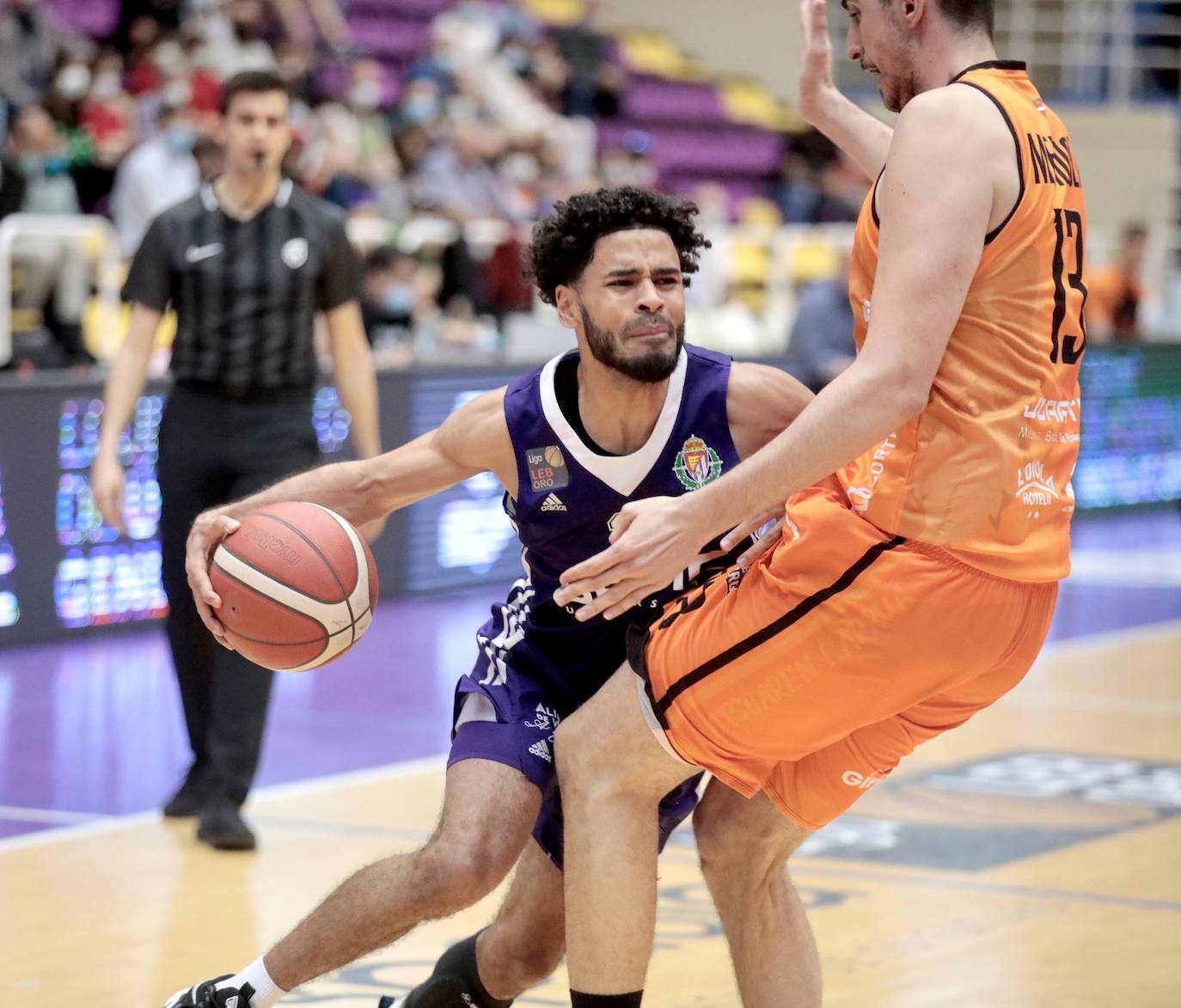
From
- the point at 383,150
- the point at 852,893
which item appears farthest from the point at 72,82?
the point at 852,893

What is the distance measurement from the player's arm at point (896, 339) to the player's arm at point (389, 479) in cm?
→ 78

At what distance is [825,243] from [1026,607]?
12823 millimetres

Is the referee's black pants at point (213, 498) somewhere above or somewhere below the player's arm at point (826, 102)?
below

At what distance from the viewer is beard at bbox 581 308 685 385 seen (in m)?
3.70

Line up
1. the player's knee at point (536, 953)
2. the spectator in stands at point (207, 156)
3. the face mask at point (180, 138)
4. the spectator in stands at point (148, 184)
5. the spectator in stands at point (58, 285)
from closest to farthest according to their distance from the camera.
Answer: the player's knee at point (536, 953)
the spectator in stands at point (207, 156)
the spectator in stands at point (58, 285)
the spectator in stands at point (148, 184)
the face mask at point (180, 138)

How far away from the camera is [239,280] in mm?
6078

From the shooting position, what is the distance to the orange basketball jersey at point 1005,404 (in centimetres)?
315

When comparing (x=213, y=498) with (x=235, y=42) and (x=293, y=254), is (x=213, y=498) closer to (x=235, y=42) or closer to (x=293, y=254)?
(x=293, y=254)

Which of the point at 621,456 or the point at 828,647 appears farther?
the point at 621,456

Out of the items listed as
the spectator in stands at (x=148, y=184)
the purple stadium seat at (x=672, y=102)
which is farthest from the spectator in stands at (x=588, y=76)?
the spectator in stands at (x=148, y=184)

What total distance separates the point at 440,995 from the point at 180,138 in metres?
8.63

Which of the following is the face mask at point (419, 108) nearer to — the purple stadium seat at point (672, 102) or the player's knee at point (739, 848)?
the purple stadium seat at point (672, 102)

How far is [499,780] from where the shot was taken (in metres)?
3.67

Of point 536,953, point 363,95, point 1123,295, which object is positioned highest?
point 363,95
